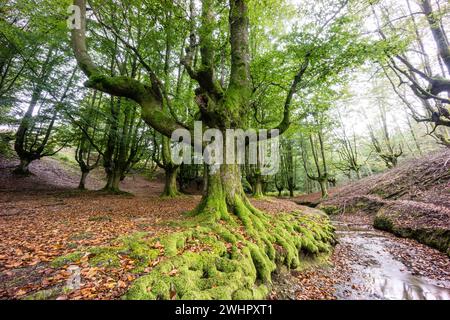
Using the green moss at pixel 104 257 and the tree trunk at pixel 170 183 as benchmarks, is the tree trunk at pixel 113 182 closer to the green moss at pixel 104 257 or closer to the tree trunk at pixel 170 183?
the tree trunk at pixel 170 183

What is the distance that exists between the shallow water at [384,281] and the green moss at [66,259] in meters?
5.29

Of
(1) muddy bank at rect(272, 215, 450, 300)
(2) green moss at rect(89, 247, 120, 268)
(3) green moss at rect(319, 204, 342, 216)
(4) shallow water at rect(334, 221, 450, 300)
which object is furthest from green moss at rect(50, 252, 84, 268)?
(3) green moss at rect(319, 204, 342, 216)

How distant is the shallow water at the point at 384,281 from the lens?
14.6 ft

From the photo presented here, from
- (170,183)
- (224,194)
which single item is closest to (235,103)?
(224,194)

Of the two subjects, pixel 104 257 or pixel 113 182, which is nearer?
pixel 104 257

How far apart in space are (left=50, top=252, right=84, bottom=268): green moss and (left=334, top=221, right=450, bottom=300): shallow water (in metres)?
5.29

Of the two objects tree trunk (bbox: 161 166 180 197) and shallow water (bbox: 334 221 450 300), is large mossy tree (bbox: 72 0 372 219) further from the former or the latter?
tree trunk (bbox: 161 166 180 197)

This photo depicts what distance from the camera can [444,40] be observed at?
239 inches

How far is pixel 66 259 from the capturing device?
10.5 feet

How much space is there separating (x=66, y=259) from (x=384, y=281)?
6974 millimetres

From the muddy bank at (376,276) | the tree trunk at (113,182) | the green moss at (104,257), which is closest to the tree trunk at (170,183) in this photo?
the tree trunk at (113,182)

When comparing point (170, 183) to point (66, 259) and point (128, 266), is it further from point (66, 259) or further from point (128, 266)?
point (128, 266)
